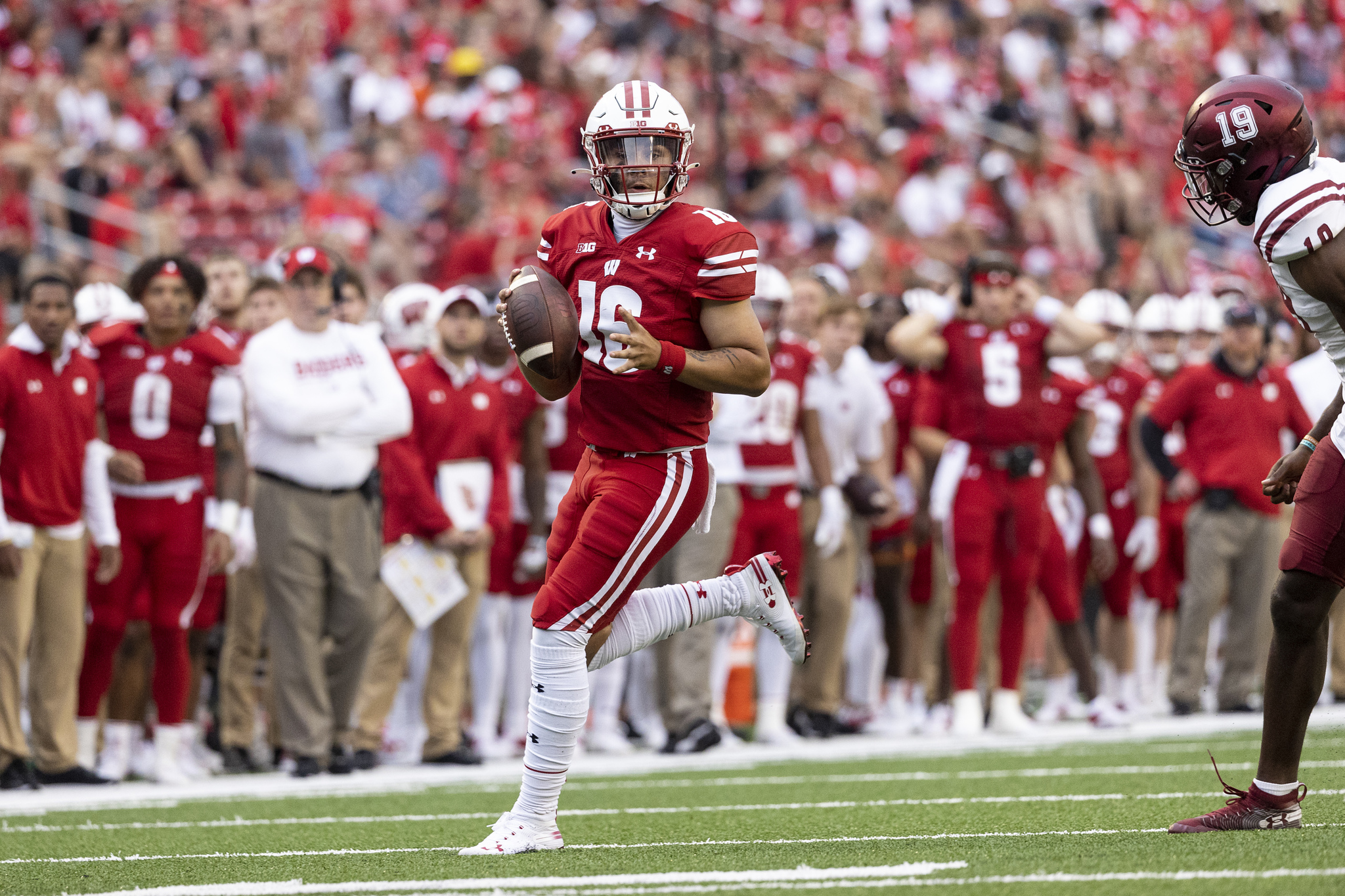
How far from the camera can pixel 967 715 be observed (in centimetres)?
888

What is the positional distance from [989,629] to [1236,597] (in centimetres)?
135

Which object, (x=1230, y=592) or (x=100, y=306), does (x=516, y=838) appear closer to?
(x=100, y=306)

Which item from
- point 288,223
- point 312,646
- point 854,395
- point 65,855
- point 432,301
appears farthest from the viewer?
point 288,223

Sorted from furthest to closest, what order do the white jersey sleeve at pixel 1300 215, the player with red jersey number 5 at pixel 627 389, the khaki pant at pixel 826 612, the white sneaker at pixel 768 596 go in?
the khaki pant at pixel 826 612
the white sneaker at pixel 768 596
the player with red jersey number 5 at pixel 627 389
the white jersey sleeve at pixel 1300 215

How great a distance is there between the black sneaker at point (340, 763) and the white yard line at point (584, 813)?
1.82 meters

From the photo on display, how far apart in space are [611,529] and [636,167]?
96 centimetres

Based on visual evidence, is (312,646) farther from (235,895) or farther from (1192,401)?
(1192,401)

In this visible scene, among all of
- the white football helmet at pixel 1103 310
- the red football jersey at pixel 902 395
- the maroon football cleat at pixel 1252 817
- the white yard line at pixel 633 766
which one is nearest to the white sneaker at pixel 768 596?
the maroon football cleat at pixel 1252 817

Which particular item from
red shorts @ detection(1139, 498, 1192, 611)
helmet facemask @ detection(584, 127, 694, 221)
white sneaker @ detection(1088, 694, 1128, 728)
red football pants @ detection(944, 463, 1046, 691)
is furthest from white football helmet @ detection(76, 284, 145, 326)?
red shorts @ detection(1139, 498, 1192, 611)

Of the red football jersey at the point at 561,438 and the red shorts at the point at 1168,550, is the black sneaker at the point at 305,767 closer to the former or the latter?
the red football jersey at the point at 561,438

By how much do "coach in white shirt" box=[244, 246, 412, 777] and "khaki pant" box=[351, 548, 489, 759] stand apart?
1.19ft

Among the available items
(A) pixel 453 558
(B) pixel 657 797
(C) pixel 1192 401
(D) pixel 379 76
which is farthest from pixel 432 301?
(D) pixel 379 76

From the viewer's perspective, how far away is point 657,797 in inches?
252

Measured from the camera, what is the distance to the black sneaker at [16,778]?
7242 millimetres
